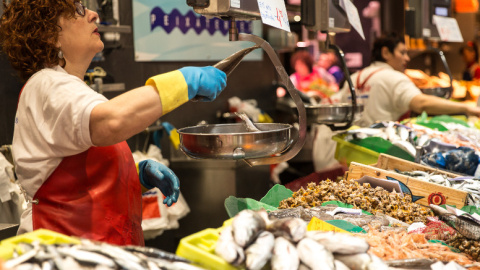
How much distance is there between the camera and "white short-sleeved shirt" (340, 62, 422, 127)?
4863 mm

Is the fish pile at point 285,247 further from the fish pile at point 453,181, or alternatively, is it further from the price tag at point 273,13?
the fish pile at point 453,181

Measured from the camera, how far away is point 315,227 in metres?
1.96

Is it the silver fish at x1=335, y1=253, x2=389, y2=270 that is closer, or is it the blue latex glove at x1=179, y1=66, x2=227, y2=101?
the silver fish at x1=335, y1=253, x2=389, y2=270

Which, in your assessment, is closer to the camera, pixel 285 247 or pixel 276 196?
pixel 285 247

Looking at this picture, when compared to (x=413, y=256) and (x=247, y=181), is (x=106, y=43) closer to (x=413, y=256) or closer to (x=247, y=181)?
(x=247, y=181)

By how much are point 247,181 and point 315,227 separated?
274cm

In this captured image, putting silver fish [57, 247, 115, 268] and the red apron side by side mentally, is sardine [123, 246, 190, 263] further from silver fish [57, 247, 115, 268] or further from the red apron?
the red apron

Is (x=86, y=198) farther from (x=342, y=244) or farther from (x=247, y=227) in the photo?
(x=342, y=244)

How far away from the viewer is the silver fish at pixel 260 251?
1331 millimetres

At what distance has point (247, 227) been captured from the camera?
1.38 meters

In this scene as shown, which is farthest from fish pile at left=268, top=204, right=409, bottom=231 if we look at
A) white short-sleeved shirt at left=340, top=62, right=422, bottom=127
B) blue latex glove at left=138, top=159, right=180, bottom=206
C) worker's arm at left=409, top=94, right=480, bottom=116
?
white short-sleeved shirt at left=340, top=62, right=422, bottom=127

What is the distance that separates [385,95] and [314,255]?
12.6 feet

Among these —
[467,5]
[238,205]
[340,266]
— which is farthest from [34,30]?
[467,5]

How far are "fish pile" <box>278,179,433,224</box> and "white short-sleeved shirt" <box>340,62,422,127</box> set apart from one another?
2.43 meters
